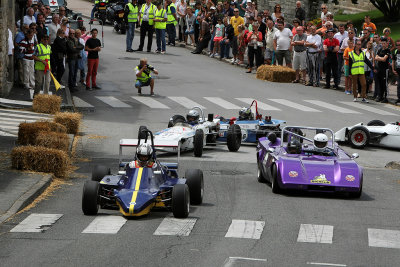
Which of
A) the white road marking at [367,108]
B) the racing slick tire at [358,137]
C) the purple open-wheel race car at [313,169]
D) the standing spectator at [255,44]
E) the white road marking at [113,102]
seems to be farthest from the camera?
the standing spectator at [255,44]

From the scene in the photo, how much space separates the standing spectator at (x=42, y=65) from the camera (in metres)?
30.0

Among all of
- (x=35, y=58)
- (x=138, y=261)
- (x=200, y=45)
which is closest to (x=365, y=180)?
(x=138, y=261)

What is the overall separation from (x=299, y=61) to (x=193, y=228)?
75.0ft

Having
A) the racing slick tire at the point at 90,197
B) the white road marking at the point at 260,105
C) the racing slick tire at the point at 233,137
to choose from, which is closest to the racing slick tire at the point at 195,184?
the racing slick tire at the point at 90,197

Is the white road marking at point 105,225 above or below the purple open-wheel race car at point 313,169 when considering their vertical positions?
below

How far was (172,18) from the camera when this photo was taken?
151 feet

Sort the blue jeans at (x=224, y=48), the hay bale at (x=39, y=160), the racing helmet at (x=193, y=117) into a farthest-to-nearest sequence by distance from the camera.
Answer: the blue jeans at (x=224, y=48), the racing helmet at (x=193, y=117), the hay bale at (x=39, y=160)

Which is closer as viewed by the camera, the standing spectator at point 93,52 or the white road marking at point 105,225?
the white road marking at point 105,225

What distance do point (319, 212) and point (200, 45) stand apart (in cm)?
2927

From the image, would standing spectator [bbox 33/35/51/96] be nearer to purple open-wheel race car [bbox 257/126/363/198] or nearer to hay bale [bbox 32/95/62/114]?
hay bale [bbox 32/95/62/114]

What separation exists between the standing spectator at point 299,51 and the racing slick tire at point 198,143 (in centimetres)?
1427

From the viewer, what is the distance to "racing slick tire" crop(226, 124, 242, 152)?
23828mm

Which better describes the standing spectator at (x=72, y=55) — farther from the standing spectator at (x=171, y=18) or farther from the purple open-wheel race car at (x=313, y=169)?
the purple open-wheel race car at (x=313, y=169)

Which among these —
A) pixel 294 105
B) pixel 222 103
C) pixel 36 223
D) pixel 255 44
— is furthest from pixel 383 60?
pixel 36 223
